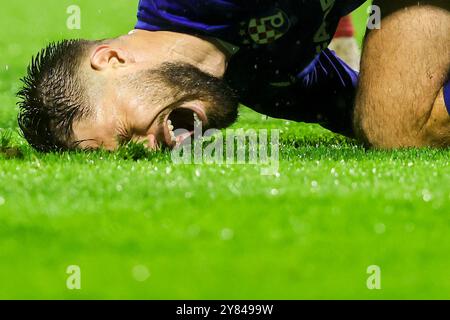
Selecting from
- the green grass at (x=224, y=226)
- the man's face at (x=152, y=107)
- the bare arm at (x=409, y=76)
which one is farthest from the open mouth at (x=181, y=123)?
the bare arm at (x=409, y=76)

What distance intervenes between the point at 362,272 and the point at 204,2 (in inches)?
94.3

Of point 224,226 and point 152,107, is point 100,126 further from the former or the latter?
point 224,226

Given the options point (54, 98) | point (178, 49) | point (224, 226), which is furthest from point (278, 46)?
point (224, 226)

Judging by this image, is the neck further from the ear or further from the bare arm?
the bare arm

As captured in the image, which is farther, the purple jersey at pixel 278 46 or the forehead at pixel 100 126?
the purple jersey at pixel 278 46

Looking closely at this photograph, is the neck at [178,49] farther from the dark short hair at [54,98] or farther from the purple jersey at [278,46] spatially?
the dark short hair at [54,98]

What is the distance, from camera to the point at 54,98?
4496 millimetres

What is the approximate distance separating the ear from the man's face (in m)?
0.12

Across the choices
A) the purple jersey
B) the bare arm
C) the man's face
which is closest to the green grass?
the man's face

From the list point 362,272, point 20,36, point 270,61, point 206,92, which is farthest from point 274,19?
point 20,36

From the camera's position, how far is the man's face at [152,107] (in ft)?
14.3

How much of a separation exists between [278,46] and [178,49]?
661 millimetres

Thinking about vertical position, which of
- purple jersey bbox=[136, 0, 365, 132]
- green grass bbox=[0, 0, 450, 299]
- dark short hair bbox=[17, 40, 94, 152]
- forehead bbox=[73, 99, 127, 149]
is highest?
purple jersey bbox=[136, 0, 365, 132]

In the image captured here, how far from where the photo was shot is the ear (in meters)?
4.49
